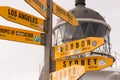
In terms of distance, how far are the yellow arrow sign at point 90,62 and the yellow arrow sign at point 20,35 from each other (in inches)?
24.7

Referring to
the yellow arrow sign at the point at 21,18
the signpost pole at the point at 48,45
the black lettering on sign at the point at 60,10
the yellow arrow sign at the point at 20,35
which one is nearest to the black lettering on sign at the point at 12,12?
the yellow arrow sign at the point at 21,18

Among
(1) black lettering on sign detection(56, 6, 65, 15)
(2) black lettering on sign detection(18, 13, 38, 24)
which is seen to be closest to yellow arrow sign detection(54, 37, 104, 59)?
(2) black lettering on sign detection(18, 13, 38, 24)

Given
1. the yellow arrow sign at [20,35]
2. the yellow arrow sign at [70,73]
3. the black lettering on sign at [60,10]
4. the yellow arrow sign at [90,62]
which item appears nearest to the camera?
the yellow arrow sign at [70,73]

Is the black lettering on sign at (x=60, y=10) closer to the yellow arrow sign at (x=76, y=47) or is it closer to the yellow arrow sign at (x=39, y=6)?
the yellow arrow sign at (x=39, y=6)

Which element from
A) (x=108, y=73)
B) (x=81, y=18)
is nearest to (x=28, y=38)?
(x=108, y=73)

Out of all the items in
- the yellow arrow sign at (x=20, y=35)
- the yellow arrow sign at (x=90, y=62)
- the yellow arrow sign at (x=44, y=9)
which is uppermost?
the yellow arrow sign at (x=44, y=9)

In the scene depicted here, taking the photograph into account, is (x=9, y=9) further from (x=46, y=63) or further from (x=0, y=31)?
(x=46, y=63)

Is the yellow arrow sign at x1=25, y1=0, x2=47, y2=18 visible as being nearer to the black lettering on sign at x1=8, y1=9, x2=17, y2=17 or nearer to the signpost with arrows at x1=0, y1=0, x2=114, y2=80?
the signpost with arrows at x1=0, y1=0, x2=114, y2=80

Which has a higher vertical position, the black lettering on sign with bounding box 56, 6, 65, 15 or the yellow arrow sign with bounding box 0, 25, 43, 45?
the black lettering on sign with bounding box 56, 6, 65, 15

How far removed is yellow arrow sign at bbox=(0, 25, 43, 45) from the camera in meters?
6.29

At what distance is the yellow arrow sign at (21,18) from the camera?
6316 mm

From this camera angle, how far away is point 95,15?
57.8 feet

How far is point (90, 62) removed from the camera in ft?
20.9

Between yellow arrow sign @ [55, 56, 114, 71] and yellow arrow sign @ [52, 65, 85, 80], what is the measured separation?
369mm
